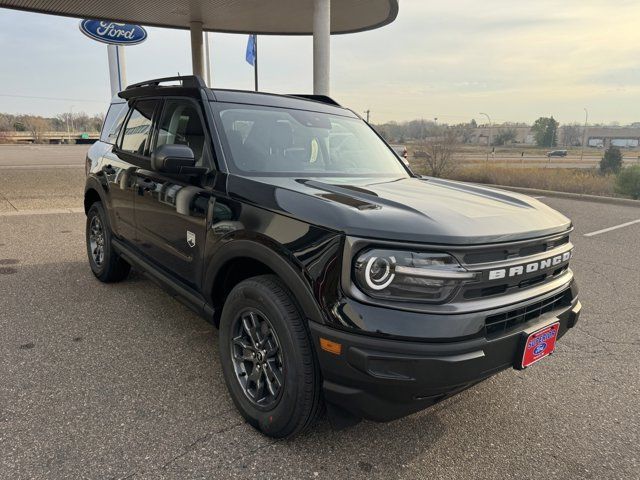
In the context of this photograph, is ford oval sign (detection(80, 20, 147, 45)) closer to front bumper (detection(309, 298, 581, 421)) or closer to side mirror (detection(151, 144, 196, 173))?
side mirror (detection(151, 144, 196, 173))

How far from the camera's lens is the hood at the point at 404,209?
2.02 m

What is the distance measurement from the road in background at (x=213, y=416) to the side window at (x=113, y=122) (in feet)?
5.55

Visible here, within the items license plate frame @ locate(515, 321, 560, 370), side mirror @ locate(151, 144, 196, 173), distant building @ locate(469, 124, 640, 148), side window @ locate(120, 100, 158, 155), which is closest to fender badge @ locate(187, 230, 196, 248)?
side mirror @ locate(151, 144, 196, 173)

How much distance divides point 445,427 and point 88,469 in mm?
1854

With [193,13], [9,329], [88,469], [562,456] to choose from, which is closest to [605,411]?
[562,456]

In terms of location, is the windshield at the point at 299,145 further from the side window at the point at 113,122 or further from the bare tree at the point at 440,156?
the bare tree at the point at 440,156

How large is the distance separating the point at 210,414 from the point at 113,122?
342 cm

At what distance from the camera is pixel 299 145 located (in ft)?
10.8

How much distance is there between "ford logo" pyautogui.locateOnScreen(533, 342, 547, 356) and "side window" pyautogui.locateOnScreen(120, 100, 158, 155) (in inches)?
126

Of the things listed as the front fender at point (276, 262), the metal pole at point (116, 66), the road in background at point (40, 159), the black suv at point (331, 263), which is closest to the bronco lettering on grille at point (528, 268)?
the black suv at point (331, 263)

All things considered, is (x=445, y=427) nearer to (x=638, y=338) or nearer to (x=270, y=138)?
(x=270, y=138)

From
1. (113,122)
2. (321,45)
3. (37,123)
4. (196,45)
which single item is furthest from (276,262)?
(37,123)

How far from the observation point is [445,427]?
2.64 m

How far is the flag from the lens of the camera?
19.5 meters
